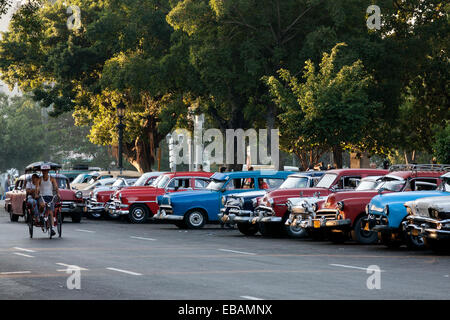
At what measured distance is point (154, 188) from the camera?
34438 mm

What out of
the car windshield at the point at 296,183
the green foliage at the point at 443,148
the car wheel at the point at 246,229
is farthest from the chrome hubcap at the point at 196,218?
the green foliage at the point at 443,148

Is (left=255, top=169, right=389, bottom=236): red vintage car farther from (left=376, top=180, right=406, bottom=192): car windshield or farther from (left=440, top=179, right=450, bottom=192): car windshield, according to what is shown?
(left=440, top=179, right=450, bottom=192): car windshield

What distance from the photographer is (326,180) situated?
2530 centimetres

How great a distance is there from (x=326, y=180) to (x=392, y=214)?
546cm

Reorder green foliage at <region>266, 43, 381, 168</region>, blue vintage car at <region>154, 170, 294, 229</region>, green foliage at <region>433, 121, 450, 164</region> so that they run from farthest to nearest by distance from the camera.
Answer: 1. green foliage at <region>433, 121, 450, 164</region>
2. green foliage at <region>266, 43, 381, 168</region>
3. blue vintage car at <region>154, 170, 294, 229</region>

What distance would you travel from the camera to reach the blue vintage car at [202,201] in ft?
94.9

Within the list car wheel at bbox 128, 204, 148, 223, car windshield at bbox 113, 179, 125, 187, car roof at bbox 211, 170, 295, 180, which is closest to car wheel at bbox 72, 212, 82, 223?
car wheel at bbox 128, 204, 148, 223

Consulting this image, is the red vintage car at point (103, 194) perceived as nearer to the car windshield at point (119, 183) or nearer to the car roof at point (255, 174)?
the car windshield at point (119, 183)

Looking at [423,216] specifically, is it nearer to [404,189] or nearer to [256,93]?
[404,189]

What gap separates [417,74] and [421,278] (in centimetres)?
3384

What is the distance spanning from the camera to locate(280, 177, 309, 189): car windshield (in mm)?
25703

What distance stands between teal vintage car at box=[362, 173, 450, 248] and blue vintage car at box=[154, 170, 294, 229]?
27.8 ft
